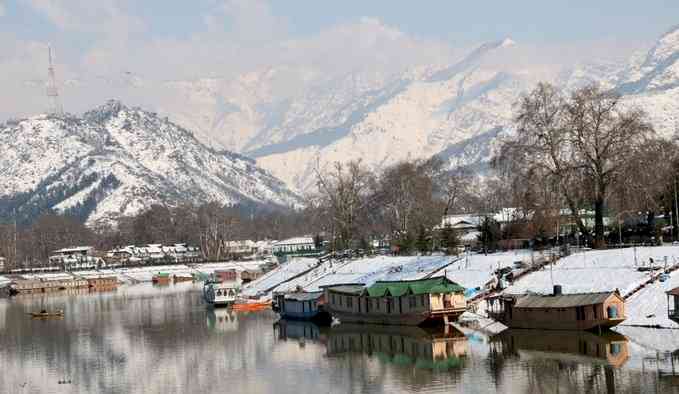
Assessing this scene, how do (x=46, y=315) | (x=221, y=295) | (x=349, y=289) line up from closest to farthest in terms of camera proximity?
(x=349, y=289)
(x=46, y=315)
(x=221, y=295)

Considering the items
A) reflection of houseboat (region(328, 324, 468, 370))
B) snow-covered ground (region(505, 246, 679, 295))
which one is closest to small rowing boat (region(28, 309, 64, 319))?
reflection of houseboat (region(328, 324, 468, 370))

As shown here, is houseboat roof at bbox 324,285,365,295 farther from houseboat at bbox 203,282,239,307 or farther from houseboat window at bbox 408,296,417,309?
houseboat at bbox 203,282,239,307

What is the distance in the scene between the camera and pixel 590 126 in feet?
336

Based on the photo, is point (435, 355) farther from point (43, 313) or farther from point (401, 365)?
point (43, 313)

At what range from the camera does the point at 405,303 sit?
87062mm

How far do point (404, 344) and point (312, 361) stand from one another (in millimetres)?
7647

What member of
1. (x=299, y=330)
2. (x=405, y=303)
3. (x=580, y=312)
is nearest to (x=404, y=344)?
(x=405, y=303)

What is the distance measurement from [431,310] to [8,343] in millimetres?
35637

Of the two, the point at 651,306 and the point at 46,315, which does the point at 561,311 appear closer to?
the point at 651,306

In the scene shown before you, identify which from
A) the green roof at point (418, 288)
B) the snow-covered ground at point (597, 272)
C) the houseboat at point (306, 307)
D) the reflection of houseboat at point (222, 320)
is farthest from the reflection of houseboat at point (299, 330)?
the snow-covered ground at point (597, 272)

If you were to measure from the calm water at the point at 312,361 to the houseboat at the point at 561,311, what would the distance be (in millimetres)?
1277

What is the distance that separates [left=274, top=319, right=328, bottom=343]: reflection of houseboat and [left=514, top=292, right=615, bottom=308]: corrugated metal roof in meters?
14.9

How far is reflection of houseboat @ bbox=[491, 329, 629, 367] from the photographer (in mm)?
66312

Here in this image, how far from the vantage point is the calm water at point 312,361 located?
202ft
